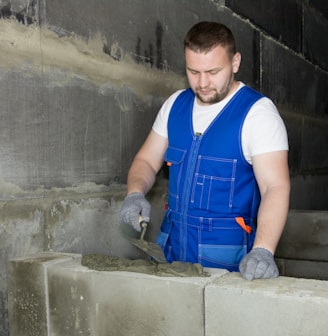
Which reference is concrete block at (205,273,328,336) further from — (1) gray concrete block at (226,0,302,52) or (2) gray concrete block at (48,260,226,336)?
(1) gray concrete block at (226,0,302,52)

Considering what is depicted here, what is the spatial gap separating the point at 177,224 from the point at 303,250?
2.34 metres

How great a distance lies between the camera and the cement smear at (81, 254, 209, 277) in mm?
2135

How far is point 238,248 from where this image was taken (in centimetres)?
272

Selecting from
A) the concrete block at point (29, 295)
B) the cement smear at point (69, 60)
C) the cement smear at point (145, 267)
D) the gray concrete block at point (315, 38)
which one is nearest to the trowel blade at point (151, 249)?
the cement smear at point (145, 267)

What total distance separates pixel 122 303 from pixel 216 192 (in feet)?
2.65

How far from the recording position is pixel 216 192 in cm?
265

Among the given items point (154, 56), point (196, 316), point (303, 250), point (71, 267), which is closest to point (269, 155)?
point (196, 316)

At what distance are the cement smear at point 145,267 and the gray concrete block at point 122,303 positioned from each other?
0.14ft

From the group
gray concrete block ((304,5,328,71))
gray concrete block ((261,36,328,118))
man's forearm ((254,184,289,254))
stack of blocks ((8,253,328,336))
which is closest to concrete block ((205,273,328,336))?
stack of blocks ((8,253,328,336))

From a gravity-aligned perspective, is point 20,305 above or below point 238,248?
below

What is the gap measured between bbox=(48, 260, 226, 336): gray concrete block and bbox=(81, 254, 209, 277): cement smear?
4 centimetres

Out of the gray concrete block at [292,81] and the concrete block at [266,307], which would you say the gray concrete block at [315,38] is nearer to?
the gray concrete block at [292,81]

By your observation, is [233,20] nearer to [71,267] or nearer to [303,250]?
[303,250]

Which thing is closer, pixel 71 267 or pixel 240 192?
pixel 71 267
